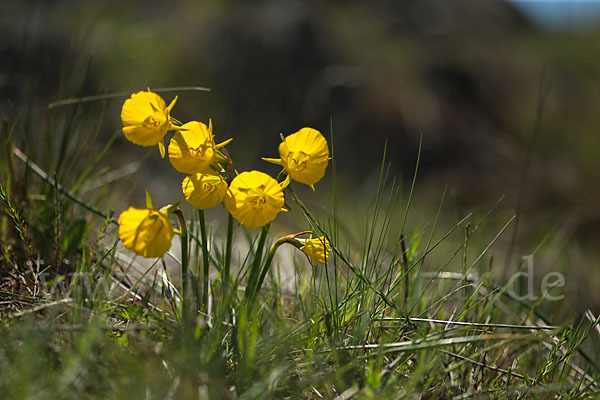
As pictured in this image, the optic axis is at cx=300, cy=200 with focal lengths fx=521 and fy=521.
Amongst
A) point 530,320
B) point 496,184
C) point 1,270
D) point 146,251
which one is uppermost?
point 146,251

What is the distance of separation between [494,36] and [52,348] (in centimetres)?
1174

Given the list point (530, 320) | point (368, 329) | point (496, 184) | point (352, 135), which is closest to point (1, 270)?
point (368, 329)

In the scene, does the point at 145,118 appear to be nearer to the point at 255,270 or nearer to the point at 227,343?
the point at 255,270

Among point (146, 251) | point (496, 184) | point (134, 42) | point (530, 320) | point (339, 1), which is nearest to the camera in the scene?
point (146, 251)

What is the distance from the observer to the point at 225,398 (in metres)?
0.99

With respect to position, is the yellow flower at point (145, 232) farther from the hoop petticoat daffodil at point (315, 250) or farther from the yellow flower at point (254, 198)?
the hoop petticoat daffodil at point (315, 250)

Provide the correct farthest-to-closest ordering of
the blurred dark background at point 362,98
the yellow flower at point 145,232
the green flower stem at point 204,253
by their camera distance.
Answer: the blurred dark background at point 362,98
the green flower stem at point 204,253
the yellow flower at point 145,232

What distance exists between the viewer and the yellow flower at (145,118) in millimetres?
1202

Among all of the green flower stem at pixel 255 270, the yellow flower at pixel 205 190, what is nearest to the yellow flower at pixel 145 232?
the yellow flower at pixel 205 190

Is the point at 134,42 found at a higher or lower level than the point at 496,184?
higher

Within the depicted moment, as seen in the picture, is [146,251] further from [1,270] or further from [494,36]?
[494,36]

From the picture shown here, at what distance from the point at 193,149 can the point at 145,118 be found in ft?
0.45

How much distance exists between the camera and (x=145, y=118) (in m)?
1.21

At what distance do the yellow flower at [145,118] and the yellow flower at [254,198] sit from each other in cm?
23
